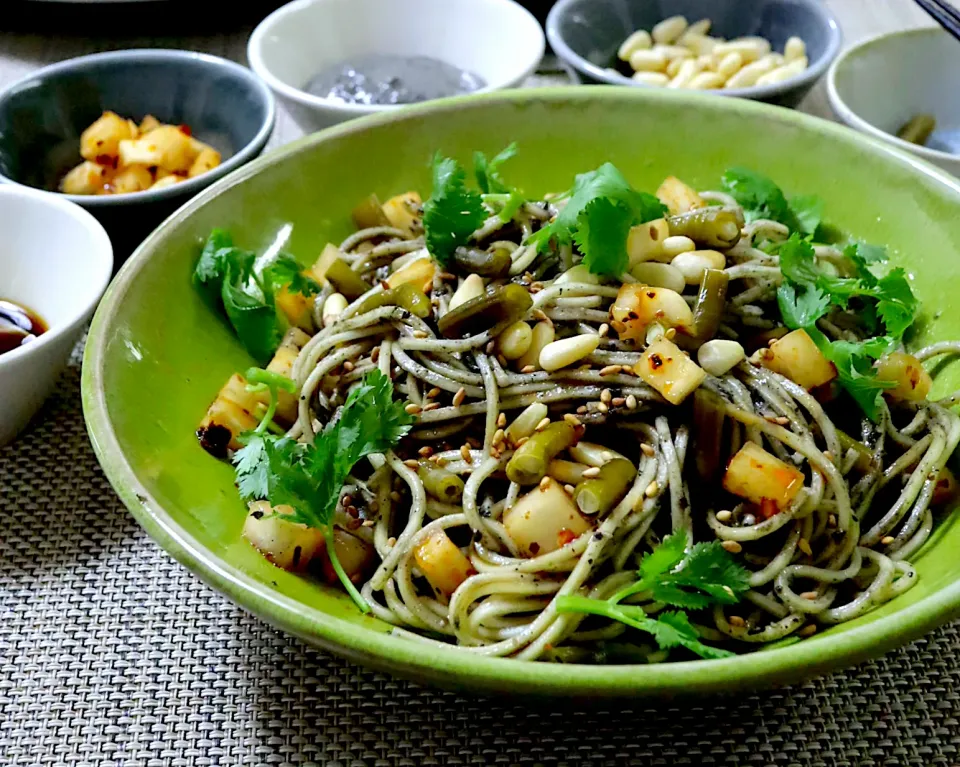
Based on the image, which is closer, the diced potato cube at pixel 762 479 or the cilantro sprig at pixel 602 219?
the diced potato cube at pixel 762 479

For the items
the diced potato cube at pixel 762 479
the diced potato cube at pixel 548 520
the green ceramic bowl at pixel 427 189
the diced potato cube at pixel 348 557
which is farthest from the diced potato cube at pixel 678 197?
the diced potato cube at pixel 348 557

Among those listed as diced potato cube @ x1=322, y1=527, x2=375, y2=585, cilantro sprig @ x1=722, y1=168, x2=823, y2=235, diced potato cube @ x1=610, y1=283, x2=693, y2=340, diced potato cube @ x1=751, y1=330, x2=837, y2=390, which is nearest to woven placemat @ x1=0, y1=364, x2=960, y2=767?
diced potato cube @ x1=322, y1=527, x2=375, y2=585

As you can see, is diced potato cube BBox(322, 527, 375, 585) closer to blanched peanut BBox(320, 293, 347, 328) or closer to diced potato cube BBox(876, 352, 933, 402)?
blanched peanut BBox(320, 293, 347, 328)

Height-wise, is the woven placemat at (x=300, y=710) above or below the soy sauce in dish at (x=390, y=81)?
below

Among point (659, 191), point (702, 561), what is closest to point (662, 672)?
point (702, 561)

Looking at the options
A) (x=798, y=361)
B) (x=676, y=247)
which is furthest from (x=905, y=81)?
(x=798, y=361)

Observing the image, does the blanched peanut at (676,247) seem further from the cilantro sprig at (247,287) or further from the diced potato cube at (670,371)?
the cilantro sprig at (247,287)

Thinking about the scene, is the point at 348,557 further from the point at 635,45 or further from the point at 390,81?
the point at 635,45
